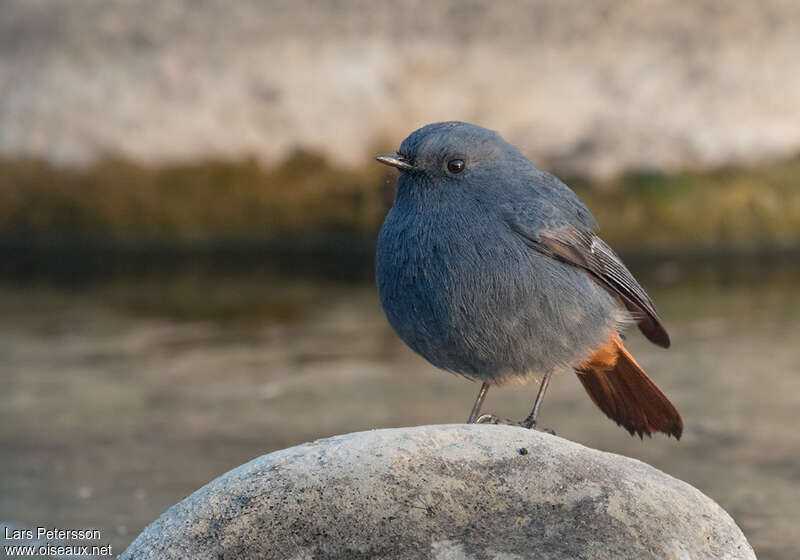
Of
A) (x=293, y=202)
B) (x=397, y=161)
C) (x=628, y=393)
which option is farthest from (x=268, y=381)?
(x=397, y=161)

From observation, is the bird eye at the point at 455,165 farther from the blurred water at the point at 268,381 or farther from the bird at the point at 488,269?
the blurred water at the point at 268,381

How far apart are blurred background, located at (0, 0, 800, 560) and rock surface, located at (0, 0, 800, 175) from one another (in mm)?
17

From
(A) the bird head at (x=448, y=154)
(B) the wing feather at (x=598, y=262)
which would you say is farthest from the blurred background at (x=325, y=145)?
(A) the bird head at (x=448, y=154)

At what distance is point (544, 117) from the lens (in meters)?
8.30

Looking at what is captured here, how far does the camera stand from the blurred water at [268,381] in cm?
456

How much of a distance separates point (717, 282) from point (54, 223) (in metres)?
5.37

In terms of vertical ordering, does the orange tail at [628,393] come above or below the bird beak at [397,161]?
below

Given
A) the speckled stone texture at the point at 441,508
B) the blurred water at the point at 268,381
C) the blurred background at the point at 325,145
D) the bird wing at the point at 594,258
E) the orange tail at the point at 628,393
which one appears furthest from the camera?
the blurred background at the point at 325,145

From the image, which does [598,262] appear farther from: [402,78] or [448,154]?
[402,78]

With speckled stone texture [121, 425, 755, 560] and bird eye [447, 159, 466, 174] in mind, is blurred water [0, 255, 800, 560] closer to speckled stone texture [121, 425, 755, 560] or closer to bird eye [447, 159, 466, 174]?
speckled stone texture [121, 425, 755, 560]

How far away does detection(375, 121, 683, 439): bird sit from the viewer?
10.2ft

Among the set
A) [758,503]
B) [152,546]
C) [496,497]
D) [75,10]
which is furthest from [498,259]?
[75,10]

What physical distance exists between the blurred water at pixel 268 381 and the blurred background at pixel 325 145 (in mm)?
52

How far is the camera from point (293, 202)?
8.70 meters
